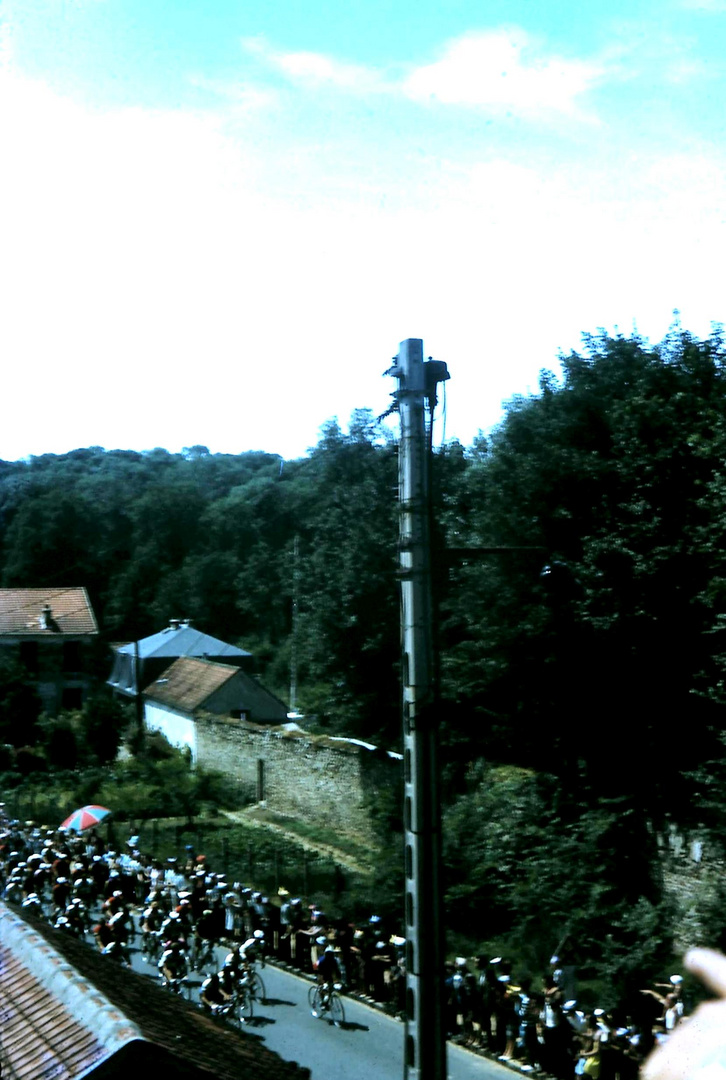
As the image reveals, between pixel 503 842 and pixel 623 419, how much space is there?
6715mm

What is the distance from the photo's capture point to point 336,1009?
1321cm

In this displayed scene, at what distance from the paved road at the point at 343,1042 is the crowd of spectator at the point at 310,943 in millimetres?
345

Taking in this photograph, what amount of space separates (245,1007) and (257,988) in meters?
1.31

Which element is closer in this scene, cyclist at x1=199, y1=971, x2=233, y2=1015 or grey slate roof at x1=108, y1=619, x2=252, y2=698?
cyclist at x1=199, y1=971, x2=233, y2=1015

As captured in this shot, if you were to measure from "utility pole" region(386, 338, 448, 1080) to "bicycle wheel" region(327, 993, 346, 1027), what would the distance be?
26.0 ft

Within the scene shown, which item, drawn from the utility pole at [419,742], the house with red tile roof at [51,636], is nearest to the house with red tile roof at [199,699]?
the house with red tile roof at [51,636]

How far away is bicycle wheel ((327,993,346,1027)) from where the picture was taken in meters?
13.1

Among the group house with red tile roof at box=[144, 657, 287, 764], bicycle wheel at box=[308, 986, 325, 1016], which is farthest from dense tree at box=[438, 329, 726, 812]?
house with red tile roof at box=[144, 657, 287, 764]

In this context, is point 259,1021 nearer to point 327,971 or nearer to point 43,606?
point 327,971

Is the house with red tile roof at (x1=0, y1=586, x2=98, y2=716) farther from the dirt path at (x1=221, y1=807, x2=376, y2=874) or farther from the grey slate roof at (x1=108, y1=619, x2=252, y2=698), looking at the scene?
the dirt path at (x1=221, y1=807, x2=376, y2=874)

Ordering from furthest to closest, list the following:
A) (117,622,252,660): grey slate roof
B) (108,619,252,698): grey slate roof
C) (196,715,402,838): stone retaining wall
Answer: (117,622,252,660): grey slate roof < (108,619,252,698): grey slate roof < (196,715,402,838): stone retaining wall

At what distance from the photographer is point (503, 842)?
17141 millimetres

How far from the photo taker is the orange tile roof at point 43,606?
2534 cm

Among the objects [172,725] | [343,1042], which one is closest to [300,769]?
[172,725]
